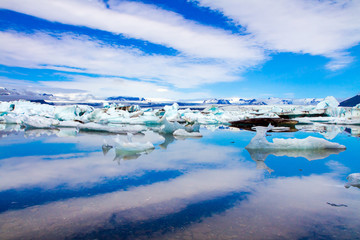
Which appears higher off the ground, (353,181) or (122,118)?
(122,118)

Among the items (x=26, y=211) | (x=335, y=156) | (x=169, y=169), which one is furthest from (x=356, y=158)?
(x=26, y=211)

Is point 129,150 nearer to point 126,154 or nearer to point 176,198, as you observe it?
point 126,154

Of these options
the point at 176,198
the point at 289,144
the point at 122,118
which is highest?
the point at 122,118

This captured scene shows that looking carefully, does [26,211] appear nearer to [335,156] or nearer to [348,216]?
[348,216]

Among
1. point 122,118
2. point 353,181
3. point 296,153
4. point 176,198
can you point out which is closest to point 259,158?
point 296,153

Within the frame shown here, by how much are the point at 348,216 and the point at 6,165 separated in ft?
6.43

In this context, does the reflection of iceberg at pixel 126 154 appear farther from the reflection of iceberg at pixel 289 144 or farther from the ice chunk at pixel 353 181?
the ice chunk at pixel 353 181

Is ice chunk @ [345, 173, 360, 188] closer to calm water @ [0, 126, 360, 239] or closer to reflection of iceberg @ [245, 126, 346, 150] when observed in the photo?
calm water @ [0, 126, 360, 239]

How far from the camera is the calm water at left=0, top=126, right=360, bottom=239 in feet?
2.59

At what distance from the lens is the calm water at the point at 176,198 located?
79cm

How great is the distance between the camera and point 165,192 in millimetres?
1125

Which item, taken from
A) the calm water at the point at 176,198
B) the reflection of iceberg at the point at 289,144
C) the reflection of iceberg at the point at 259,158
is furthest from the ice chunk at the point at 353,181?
the reflection of iceberg at the point at 289,144

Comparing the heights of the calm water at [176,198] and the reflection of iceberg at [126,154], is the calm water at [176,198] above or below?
below

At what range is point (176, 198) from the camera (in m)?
1.06
